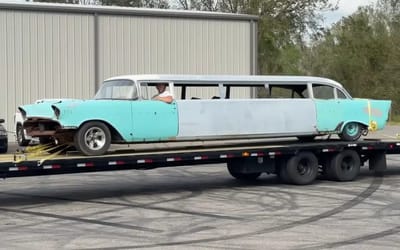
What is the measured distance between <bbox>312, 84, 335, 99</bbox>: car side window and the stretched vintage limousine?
0.02 metres

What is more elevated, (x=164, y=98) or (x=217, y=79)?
(x=217, y=79)

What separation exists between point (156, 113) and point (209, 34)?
15.5 m

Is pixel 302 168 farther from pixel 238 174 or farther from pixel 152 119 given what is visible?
pixel 152 119

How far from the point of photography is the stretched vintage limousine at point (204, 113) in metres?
12.6

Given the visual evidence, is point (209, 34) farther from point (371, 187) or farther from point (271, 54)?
point (271, 54)

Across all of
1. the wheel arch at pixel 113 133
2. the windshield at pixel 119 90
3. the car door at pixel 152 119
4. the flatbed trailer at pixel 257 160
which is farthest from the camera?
the windshield at pixel 119 90

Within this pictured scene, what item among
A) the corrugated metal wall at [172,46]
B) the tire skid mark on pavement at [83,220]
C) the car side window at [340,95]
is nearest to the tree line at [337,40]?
the corrugated metal wall at [172,46]

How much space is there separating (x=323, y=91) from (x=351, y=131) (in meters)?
1.09

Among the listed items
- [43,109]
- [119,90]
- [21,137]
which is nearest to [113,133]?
[119,90]

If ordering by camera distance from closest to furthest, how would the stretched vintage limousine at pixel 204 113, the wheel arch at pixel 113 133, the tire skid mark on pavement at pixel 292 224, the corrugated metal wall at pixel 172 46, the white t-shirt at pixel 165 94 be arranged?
the tire skid mark on pavement at pixel 292 224, the stretched vintage limousine at pixel 204 113, the wheel arch at pixel 113 133, the white t-shirt at pixel 165 94, the corrugated metal wall at pixel 172 46

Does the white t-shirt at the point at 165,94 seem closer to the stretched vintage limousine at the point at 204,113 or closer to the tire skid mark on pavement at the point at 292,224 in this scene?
the stretched vintage limousine at the point at 204,113

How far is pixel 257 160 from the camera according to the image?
14953 mm

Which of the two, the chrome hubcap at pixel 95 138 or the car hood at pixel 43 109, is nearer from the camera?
the car hood at pixel 43 109

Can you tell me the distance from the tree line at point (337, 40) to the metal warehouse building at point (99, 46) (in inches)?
813
